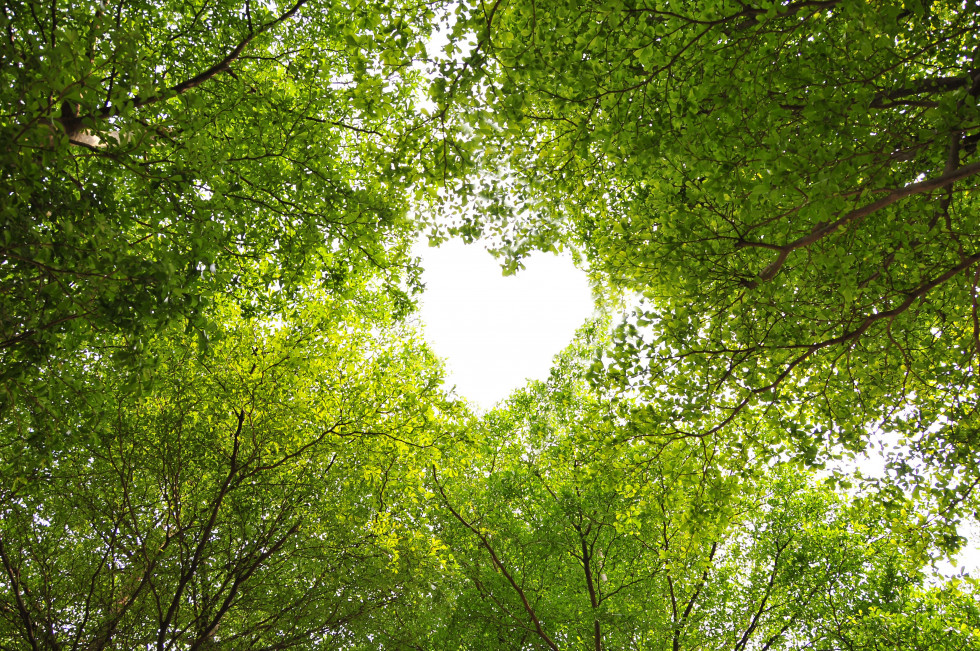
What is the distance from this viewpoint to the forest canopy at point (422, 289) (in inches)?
182

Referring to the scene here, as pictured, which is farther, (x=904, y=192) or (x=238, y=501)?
(x=238, y=501)

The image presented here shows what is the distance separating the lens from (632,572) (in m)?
14.0

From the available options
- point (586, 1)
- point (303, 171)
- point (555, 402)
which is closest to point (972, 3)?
point (586, 1)

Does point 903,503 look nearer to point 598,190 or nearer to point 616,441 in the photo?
point 616,441

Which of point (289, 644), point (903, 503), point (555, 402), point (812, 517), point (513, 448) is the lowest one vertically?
point (289, 644)

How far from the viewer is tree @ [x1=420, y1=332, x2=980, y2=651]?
1258 centimetres

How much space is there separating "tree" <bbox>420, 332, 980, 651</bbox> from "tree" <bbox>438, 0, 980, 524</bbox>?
18.1 feet

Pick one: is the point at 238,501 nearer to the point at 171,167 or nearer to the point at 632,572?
the point at 171,167

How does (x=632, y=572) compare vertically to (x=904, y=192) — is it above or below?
above

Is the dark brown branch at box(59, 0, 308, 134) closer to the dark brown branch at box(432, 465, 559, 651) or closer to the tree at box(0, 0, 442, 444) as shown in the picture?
the tree at box(0, 0, 442, 444)

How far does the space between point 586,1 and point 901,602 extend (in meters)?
16.3

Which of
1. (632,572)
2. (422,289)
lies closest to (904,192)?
(422,289)

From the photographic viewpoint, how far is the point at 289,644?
406 inches

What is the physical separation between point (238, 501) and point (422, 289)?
5868mm
